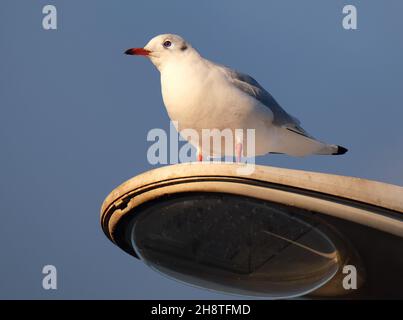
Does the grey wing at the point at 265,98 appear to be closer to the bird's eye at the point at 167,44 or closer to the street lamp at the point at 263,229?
the bird's eye at the point at 167,44

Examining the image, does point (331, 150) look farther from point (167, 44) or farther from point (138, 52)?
point (138, 52)

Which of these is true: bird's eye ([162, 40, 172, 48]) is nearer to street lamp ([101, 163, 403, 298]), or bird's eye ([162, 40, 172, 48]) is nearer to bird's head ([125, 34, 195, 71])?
bird's head ([125, 34, 195, 71])

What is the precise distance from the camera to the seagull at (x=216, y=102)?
524 centimetres

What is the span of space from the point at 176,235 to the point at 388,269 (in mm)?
1210

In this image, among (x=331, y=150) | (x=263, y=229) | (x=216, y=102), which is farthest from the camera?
(x=331, y=150)

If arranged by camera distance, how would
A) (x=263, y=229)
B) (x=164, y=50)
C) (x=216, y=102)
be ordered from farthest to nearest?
(x=164, y=50)
(x=216, y=102)
(x=263, y=229)

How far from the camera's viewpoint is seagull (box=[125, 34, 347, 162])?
17.2 ft

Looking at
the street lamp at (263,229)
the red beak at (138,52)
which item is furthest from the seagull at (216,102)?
the street lamp at (263,229)

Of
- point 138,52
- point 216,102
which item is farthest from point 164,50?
point 216,102

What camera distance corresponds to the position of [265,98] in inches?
224

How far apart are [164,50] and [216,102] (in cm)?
64

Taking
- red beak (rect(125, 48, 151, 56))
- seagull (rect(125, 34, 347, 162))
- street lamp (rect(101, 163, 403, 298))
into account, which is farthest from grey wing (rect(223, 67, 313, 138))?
street lamp (rect(101, 163, 403, 298))
